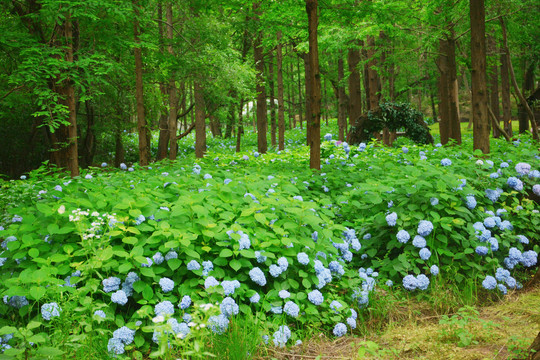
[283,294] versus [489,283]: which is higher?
[283,294]

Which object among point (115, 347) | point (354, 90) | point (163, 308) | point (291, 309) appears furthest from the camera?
point (354, 90)

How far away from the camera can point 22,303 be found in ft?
8.19

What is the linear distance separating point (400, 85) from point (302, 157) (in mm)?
16597

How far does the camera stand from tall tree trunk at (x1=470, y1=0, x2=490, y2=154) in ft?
19.5

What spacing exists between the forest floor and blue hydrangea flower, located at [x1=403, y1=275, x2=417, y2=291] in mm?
206

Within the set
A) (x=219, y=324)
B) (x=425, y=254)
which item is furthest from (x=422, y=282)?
(x=219, y=324)

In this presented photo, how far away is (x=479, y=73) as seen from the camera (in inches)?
242

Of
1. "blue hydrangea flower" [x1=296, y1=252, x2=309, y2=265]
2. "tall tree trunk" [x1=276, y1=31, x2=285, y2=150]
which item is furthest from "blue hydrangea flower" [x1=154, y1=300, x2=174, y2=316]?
"tall tree trunk" [x1=276, y1=31, x2=285, y2=150]

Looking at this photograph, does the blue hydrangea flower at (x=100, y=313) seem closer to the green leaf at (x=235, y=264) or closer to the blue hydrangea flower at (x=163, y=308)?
the blue hydrangea flower at (x=163, y=308)

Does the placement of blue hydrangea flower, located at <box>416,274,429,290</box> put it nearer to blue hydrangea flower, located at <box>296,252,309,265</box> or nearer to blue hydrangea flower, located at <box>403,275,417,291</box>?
blue hydrangea flower, located at <box>403,275,417,291</box>

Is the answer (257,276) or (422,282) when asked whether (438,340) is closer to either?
(422,282)

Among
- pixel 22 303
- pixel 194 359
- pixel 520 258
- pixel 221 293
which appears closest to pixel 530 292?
pixel 520 258

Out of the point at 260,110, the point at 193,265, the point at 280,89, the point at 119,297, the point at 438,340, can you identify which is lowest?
the point at 438,340

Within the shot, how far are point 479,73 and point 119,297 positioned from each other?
617cm
